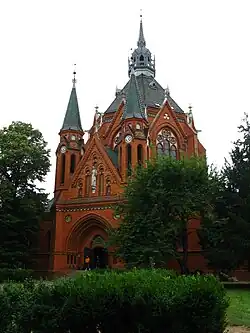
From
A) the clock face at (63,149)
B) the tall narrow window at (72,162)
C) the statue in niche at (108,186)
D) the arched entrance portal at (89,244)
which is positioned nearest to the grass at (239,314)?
the statue in niche at (108,186)

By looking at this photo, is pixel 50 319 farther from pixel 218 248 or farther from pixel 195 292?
pixel 218 248

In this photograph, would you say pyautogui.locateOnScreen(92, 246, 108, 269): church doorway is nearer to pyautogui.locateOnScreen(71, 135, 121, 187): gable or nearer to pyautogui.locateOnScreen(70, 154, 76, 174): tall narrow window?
pyautogui.locateOnScreen(71, 135, 121, 187): gable

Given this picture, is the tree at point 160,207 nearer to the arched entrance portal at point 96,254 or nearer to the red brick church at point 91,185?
the red brick church at point 91,185

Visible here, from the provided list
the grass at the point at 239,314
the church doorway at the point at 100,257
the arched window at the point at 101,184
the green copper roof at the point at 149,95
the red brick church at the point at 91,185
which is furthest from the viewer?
the green copper roof at the point at 149,95

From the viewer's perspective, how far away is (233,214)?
26328 mm

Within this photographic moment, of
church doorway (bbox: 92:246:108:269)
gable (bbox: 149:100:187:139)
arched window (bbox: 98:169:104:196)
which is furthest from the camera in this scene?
gable (bbox: 149:100:187:139)

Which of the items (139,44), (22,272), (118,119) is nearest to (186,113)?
(118,119)

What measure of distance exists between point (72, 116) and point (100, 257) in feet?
50.5

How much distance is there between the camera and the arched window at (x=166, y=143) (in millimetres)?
44375

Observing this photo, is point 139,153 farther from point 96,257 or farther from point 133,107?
point 96,257

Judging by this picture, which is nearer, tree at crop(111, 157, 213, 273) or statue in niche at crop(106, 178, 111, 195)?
tree at crop(111, 157, 213, 273)

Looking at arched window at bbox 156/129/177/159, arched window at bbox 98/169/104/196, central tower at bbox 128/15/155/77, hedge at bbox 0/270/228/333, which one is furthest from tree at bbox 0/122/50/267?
hedge at bbox 0/270/228/333

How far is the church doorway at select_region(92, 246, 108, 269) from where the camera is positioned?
38.1m

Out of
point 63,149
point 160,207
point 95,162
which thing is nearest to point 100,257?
point 95,162
